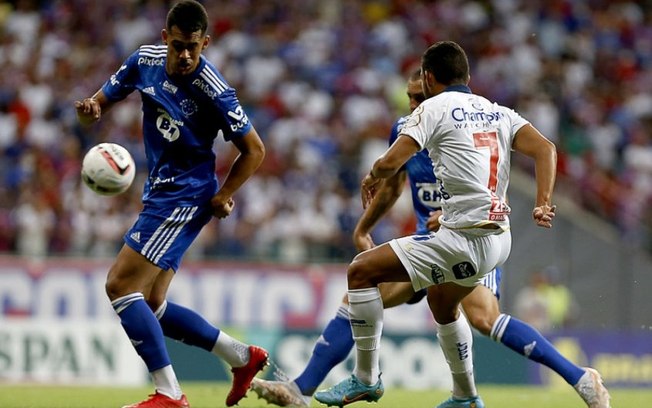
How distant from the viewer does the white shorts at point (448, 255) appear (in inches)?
285

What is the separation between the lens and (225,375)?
49.6 ft

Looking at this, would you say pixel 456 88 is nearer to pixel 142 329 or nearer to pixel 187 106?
pixel 187 106

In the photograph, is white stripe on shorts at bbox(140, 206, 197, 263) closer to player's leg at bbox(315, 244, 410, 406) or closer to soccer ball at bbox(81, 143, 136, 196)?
soccer ball at bbox(81, 143, 136, 196)

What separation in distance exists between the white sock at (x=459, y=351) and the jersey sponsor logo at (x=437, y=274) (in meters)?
0.63

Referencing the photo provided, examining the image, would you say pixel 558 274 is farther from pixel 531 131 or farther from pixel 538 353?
pixel 531 131

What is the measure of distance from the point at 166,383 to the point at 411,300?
2.42 meters

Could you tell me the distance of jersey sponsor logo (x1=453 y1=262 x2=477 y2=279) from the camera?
727 cm

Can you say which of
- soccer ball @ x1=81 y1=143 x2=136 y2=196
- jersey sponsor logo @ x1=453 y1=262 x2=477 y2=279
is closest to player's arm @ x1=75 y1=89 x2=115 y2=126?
soccer ball @ x1=81 y1=143 x2=136 y2=196

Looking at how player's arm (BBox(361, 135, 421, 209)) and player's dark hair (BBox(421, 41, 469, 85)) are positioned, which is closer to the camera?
player's arm (BBox(361, 135, 421, 209))

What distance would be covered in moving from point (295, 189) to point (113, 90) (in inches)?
380

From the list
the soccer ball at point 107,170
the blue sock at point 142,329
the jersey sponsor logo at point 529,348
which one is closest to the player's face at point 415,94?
the jersey sponsor logo at point 529,348

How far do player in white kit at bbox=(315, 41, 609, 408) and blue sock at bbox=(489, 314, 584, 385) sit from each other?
1.39 metres

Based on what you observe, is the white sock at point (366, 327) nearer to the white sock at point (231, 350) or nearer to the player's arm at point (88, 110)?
the white sock at point (231, 350)

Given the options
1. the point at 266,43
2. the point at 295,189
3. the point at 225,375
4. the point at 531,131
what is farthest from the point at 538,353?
the point at 266,43
